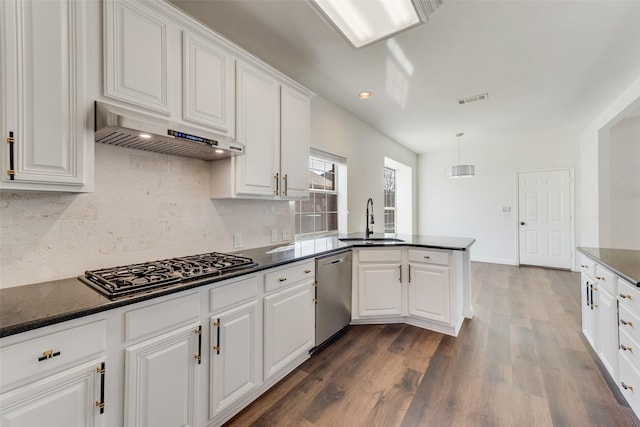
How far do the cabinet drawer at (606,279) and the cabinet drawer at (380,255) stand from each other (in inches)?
58.8

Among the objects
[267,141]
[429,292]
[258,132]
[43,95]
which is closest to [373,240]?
[429,292]

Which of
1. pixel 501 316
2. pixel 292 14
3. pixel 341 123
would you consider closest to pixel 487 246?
pixel 501 316

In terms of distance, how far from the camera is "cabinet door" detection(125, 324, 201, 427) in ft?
3.90

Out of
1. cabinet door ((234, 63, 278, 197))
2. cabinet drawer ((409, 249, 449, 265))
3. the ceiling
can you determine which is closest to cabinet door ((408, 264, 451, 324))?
cabinet drawer ((409, 249, 449, 265))

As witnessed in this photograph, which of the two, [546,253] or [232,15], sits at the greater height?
[232,15]

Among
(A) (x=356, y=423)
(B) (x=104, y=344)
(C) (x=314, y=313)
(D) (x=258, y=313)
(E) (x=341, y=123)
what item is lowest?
(A) (x=356, y=423)

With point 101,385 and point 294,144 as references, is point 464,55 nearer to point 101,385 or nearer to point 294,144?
point 294,144

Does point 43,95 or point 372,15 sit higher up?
point 372,15

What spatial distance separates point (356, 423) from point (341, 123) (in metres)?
3.26

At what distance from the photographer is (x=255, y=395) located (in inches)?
70.6

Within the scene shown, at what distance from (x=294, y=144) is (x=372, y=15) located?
1.18 meters

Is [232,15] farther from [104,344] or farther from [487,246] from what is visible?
[487,246]

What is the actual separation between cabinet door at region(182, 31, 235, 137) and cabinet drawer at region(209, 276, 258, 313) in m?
1.03

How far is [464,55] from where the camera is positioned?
2.46 meters
